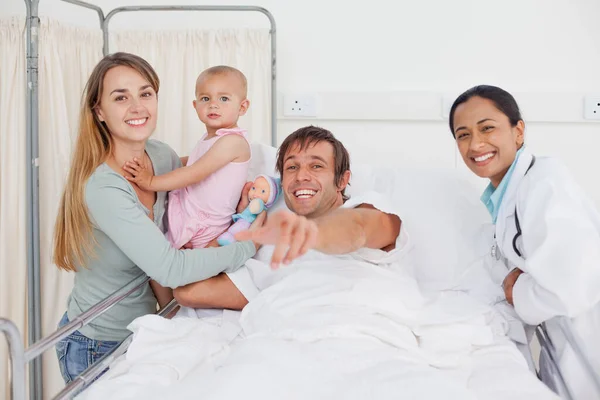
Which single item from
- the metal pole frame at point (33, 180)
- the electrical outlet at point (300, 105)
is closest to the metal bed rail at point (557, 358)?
the electrical outlet at point (300, 105)

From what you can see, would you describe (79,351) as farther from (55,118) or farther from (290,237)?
(55,118)

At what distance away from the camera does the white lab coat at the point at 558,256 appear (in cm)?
140

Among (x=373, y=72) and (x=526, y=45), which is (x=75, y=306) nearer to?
(x=373, y=72)

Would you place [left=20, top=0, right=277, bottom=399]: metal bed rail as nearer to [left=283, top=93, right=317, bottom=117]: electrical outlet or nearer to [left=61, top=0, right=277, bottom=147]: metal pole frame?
[left=61, top=0, right=277, bottom=147]: metal pole frame

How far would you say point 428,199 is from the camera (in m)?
2.02

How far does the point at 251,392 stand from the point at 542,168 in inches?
37.5

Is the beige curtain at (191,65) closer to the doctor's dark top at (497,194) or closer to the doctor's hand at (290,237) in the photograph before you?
the doctor's dark top at (497,194)

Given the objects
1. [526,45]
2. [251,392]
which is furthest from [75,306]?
[526,45]

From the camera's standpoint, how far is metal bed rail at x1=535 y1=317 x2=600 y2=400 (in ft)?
4.48

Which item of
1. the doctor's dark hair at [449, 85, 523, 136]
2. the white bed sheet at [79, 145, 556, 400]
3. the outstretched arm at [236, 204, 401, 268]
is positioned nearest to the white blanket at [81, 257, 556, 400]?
the white bed sheet at [79, 145, 556, 400]

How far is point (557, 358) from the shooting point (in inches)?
59.9

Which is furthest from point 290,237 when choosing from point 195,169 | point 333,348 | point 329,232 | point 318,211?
point 195,169

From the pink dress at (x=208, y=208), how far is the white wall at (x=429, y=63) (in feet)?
2.77

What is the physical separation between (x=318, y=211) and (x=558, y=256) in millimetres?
640
